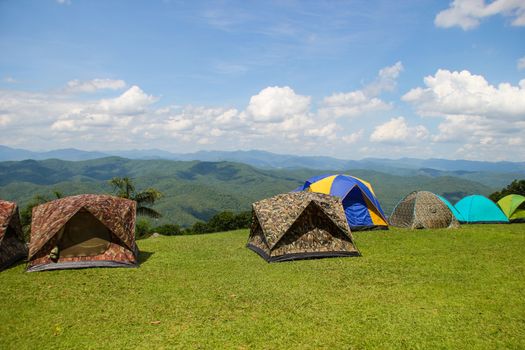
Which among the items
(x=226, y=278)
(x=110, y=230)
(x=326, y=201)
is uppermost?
(x=326, y=201)

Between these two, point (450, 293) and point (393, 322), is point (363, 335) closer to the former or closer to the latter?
point (393, 322)

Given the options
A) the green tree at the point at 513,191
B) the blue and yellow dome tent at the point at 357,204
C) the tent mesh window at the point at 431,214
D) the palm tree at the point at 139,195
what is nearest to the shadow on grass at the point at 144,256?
the blue and yellow dome tent at the point at 357,204

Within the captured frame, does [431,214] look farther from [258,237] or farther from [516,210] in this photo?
[258,237]

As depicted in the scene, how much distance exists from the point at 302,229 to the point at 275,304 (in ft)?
17.9

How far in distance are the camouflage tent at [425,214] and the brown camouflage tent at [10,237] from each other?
65.6 feet

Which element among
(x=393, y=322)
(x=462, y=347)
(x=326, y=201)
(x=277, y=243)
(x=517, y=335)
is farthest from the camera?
(x=326, y=201)

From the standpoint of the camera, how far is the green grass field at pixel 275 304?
697 cm

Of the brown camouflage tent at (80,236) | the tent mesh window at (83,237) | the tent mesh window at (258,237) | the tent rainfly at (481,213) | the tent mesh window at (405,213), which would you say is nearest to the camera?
the brown camouflage tent at (80,236)

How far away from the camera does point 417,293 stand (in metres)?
9.55

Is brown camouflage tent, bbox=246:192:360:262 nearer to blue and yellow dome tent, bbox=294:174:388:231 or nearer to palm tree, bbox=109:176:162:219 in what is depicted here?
blue and yellow dome tent, bbox=294:174:388:231

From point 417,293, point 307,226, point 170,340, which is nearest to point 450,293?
point 417,293

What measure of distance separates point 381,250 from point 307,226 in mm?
3775

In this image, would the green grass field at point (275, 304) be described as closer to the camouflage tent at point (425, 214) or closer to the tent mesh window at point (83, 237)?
the tent mesh window at point (83, 237)

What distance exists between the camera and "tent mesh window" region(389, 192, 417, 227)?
21522 mm
